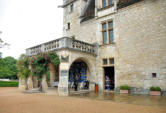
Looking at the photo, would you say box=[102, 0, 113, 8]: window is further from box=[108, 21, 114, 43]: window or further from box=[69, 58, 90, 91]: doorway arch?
box=[69, 58, 90, 91]: doorway arch

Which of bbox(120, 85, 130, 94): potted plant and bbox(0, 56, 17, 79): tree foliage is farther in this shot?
bbox(0, 56, 17, 79): tree foliage

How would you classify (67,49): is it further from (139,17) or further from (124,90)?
(139,17)

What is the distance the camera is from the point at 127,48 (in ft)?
37.4

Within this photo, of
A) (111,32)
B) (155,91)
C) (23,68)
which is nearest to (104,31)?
(111,32)

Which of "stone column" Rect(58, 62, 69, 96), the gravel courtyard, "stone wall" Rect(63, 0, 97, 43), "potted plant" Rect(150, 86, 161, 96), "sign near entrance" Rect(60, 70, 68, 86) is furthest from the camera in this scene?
"stone wall" Rect(63, 0, 97, 43)

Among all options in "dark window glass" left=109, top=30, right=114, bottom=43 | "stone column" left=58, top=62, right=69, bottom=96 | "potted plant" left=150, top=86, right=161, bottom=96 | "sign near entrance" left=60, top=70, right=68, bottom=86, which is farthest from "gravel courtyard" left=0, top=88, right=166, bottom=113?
"dark window glass" left=109, top=30, right=114, bottom=43

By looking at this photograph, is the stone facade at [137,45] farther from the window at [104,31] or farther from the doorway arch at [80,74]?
the doorway arch at [80,74]

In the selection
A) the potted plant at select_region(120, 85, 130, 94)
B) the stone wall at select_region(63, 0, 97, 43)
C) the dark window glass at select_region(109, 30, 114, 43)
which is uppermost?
the stone wall at select_region(63, 0, 97, 43)

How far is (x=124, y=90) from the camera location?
35.6 feet

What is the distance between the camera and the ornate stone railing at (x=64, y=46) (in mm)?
10391

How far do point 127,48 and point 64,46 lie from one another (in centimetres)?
487

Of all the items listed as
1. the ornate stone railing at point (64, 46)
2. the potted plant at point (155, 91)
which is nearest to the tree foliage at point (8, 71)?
the ornate stone railing at point (64, 46)

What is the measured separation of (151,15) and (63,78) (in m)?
7.55

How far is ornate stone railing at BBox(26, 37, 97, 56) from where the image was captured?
10391mm
